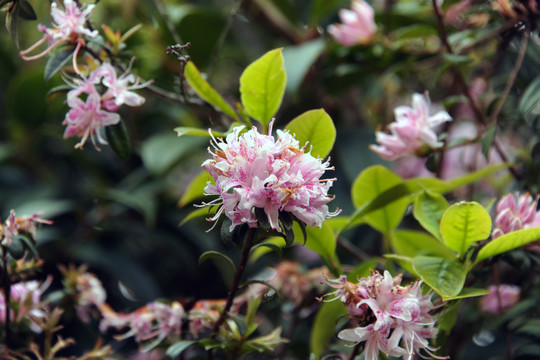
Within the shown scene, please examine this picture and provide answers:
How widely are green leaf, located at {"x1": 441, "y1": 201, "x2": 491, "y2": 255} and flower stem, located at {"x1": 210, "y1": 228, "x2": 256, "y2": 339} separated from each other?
21cm

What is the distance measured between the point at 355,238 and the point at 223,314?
1.81ft

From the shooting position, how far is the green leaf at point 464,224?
54 cm

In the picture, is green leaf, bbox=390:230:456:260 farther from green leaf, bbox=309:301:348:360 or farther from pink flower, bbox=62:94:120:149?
pink flower, bbox=62:94:120:149

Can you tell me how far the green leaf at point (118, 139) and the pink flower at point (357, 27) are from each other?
528 millimetres

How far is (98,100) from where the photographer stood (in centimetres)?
59

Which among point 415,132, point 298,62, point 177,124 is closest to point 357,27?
point 298,62

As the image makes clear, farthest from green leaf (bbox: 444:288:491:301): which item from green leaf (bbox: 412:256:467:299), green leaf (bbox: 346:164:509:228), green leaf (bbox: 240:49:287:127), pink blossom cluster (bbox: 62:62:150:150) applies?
pink blossom cluster (bbox: 62:62:150:150)

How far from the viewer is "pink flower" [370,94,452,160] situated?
71cm

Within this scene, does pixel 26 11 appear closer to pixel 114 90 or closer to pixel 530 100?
pixel 114 90

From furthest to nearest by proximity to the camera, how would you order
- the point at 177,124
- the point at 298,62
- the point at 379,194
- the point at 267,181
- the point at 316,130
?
the point at 177,124, the point at 298,62, the point at 379,194, the point at 316,130, the point at 267,181

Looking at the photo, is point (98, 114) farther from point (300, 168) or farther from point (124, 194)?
point (124, 194)

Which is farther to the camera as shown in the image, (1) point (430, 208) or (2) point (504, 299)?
(2) point (504, 299)

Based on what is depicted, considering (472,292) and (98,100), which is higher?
(98,100)

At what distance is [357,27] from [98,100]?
58 cm
